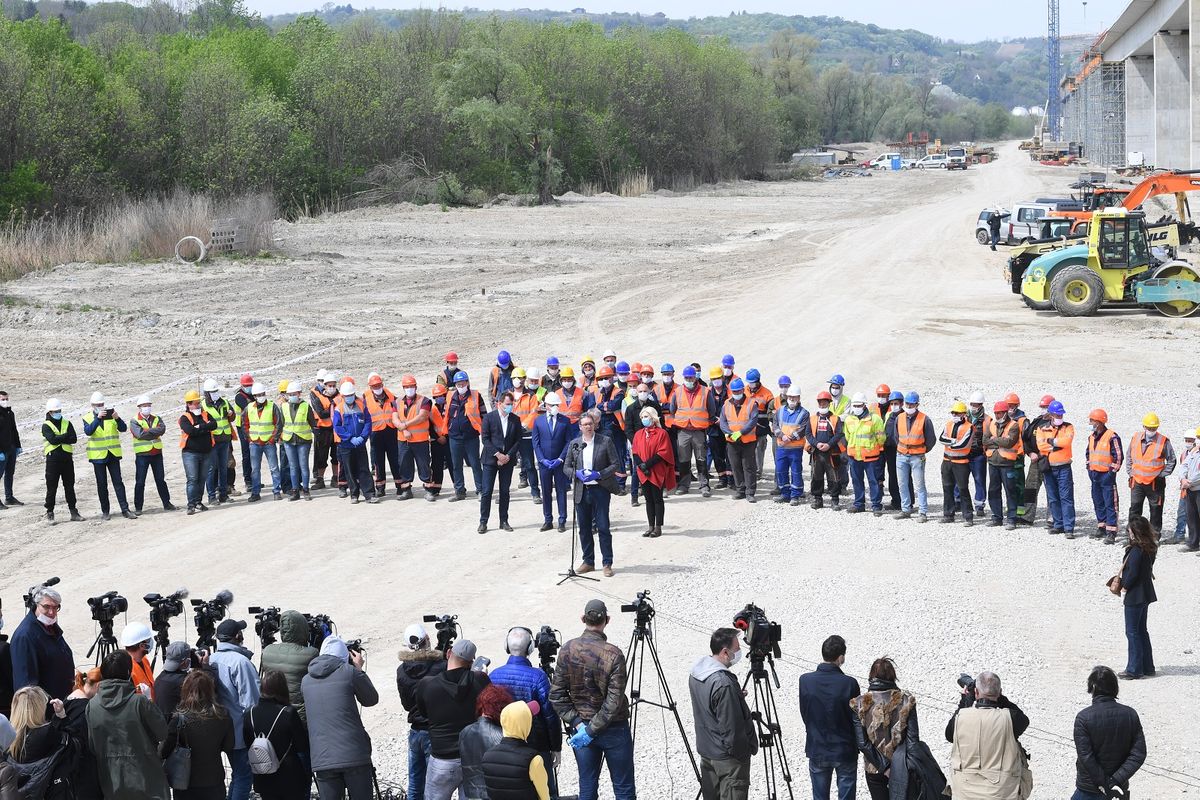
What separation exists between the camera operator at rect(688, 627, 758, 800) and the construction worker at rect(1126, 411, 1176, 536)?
802 cm

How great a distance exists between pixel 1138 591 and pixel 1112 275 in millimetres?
21444

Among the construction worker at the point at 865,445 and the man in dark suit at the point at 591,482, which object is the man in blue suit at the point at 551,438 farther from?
the construction worker at the point at 865,445

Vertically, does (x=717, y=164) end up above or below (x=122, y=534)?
above

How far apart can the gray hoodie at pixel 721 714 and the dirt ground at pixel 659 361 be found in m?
1.57

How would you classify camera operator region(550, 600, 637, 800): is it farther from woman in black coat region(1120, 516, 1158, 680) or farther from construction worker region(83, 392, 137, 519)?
construction worker region(83, 392, 137, 519)

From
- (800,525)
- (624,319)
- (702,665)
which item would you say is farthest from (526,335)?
(702,665)

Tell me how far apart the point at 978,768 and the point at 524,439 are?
1036 centimetres

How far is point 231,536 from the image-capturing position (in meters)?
17.0

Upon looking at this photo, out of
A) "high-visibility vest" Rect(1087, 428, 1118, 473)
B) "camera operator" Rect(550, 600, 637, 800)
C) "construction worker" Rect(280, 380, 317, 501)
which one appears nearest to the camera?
"camera operator" Rect(550, 600, 637, 800)

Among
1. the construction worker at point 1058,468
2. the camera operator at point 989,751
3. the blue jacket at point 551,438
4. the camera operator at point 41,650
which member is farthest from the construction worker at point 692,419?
the camera operator at point 989,751

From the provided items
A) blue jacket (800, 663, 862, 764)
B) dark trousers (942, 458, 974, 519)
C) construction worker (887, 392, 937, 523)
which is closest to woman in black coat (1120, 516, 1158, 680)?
blue jacket (800, 663, 862, 764)

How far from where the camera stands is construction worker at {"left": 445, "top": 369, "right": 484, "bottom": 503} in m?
17.6

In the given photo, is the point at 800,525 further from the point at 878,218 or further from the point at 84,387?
the point at 878,218

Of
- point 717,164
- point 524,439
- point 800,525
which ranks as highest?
point 717,164
